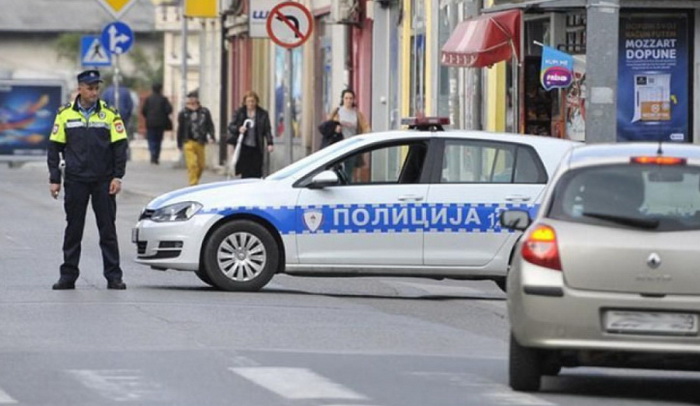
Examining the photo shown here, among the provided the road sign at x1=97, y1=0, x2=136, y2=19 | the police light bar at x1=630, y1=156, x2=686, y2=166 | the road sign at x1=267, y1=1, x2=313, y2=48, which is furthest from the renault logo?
the road sign at x1=97, y1=0, x2=136, y2=19

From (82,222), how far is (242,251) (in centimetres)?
131

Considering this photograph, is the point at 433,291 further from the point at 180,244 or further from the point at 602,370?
the point at 602,370

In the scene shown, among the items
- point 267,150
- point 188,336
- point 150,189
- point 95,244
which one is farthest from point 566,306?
point 150,189

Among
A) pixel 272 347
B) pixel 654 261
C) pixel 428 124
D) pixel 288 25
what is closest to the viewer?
pixel 654 261

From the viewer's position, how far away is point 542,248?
11641mm

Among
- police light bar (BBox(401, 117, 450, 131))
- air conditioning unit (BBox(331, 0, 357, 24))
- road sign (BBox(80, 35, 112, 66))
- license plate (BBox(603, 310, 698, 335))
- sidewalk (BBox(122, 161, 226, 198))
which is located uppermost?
air conditioning unit (BBox(331, 0, 357, 24))

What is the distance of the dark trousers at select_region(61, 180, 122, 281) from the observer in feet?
59.9

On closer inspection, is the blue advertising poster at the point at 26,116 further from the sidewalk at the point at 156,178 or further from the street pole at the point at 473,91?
the street pole at the point at 473,91

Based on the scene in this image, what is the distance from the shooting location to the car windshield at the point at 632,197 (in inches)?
456

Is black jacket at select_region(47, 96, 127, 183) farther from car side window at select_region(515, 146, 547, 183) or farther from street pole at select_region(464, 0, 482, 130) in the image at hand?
street pole at select_region(464, 0, 482, 130)

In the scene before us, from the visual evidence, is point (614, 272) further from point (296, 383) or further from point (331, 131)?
point (331, 131)

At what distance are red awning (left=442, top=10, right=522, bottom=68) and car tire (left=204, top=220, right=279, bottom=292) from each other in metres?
8.34

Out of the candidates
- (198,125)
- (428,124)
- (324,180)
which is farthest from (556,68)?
(198,125)

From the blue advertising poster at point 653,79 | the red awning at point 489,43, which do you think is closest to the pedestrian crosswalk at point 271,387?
the blue advertising poster at point 653,79
